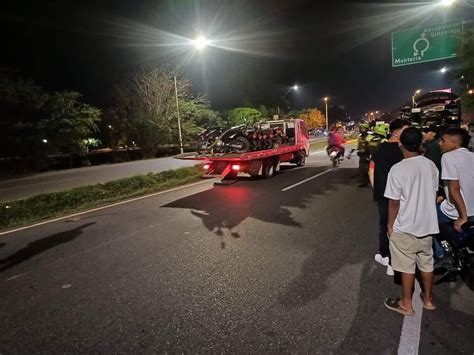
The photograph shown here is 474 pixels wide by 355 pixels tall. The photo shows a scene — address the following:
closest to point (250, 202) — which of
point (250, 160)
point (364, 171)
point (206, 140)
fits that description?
point (250, 160)

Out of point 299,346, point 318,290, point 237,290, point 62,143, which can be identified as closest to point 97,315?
point 237,290

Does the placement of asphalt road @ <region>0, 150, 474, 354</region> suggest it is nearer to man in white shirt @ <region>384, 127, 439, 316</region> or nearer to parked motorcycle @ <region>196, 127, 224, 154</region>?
man in white shirt @ <region>384, 127, 439, 316</region>

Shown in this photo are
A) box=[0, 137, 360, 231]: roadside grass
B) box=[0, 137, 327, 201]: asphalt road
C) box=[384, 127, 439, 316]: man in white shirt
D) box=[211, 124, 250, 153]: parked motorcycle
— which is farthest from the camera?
box=[0, 137, 327, 201]: asphalt road

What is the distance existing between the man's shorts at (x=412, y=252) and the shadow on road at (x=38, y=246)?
5.17 m

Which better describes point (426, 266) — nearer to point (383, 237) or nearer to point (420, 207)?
point (420, 207)

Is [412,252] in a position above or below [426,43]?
below

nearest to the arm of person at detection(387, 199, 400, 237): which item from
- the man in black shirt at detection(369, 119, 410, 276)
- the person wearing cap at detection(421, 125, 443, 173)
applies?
the man in black shirt at detection(369, 119, 410, 276)

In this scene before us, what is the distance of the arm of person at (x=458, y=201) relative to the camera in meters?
3.58

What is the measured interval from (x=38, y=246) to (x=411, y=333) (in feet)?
18.7

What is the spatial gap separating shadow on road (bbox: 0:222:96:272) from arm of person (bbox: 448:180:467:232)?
594 centimetres

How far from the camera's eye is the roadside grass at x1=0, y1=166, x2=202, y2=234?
25.5 ft

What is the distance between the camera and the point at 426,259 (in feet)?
10.1

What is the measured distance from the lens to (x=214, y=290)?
376cm

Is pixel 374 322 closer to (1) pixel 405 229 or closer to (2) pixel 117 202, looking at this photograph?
(1) pixel 405 229
